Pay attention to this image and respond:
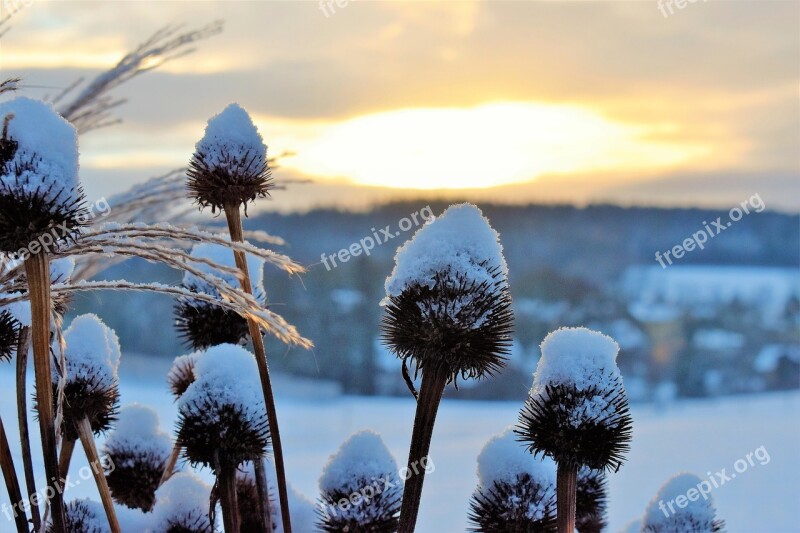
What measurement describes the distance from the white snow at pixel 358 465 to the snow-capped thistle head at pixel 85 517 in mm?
254

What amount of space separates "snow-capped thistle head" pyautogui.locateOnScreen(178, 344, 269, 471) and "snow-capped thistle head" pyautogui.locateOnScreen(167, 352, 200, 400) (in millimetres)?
266

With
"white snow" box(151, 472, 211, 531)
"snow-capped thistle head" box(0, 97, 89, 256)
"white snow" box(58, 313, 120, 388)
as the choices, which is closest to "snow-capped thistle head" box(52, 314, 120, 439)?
"white snow" box(58, 313, 120, 388)

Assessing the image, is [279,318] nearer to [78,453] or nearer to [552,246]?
[78,453]

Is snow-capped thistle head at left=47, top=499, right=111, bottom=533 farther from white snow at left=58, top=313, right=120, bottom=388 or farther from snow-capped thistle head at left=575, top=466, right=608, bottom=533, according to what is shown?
snow-capped thistle head at left=575, top=466, right=608, bottom=533

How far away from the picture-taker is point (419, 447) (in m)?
0.70

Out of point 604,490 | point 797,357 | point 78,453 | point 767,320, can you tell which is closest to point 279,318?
point 604,490

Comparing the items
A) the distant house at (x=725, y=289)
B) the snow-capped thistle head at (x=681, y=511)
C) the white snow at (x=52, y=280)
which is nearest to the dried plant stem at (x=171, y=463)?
the white snow at (x=52, y=280)

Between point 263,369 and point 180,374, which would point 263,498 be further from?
point 180,374

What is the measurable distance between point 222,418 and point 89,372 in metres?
0.15

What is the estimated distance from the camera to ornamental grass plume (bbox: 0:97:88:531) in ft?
2.00

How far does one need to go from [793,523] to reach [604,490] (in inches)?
68.1

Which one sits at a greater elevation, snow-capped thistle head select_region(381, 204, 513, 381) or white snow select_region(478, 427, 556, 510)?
snow-capped thistle head select_region(381, 204, 513, 381)

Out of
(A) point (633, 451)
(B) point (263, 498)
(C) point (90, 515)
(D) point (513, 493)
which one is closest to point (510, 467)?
(D) point (513, 493)

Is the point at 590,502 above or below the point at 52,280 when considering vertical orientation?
below
